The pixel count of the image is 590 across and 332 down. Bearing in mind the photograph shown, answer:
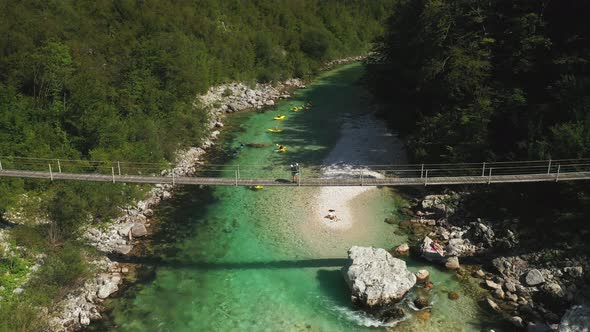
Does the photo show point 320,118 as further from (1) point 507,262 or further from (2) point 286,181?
(1) point 507,262

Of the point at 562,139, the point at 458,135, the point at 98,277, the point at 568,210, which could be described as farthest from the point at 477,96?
the point at 98,277

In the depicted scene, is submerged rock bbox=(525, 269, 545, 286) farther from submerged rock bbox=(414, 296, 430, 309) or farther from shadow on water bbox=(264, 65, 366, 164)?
shadow on water bbox=(264, 65, 366, 164)

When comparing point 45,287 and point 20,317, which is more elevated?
point 45,287

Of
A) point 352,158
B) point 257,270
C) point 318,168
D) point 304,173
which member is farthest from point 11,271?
point 352,158

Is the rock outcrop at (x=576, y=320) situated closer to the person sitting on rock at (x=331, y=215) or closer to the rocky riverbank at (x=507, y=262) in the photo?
the rocky riverbank at (x=507, y=262)

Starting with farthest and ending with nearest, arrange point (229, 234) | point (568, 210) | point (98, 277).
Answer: point (229, 234), point (568, 210), point (98, 277)

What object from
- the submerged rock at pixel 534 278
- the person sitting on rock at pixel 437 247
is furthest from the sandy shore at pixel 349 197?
the submerged rock at pixel 534 278

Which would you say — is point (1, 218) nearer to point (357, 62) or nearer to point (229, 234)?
point (229, 234)
